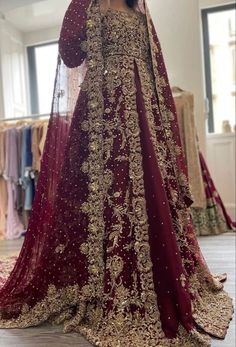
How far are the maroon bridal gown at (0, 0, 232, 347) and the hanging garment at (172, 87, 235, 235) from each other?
199cm

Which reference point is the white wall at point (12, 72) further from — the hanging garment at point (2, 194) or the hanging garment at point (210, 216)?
the hanging garment at point (210, 216)

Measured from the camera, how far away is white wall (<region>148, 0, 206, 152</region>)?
14.0 feet

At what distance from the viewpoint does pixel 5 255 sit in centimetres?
295

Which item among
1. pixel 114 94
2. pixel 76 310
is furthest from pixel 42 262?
pixel 114 94

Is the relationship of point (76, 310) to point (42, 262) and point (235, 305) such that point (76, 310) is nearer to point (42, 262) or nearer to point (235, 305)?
point (42, 262)

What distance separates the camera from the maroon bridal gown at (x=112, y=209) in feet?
4.42

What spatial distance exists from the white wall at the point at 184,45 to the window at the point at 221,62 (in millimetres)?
487

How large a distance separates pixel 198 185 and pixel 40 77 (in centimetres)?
290

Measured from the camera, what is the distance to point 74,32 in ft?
5.00

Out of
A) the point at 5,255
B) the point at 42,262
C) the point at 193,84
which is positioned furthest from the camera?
the point at 193,84

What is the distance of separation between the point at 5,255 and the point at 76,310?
64.0 inches

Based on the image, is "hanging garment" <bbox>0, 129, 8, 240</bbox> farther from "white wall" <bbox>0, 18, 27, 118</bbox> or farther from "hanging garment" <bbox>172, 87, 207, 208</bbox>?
"hanging garment" <bbox>172, 87, 207, 208</bbox>

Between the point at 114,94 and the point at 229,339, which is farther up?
the point at 114,94

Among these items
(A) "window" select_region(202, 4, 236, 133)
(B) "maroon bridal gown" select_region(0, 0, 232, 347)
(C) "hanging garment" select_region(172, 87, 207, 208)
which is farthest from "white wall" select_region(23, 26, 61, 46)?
(B) "maroon bridal gown" select_region(0, 0, 232, 347)
